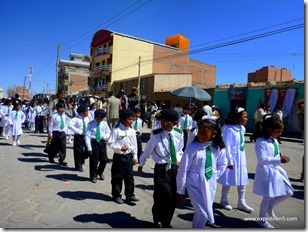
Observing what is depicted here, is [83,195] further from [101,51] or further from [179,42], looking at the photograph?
[179,42]

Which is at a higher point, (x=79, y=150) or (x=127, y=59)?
(x=127, y=59)

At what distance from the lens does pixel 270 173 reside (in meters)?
3.83

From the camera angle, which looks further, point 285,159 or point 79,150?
point 79,150

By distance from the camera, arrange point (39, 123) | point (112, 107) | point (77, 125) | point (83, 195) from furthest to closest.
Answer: point (39, 123) < point (112, 107) < point (77, 125) < point (83, 195)

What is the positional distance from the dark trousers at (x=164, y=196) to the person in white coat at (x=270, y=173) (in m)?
1.18

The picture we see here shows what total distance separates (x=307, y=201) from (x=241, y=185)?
0.96m

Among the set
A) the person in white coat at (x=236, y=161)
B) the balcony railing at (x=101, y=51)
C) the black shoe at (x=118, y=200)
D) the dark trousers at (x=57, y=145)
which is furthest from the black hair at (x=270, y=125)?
the balcony railing at (x=101, y=51)

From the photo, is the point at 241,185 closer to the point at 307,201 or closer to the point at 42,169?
the point at 307,201

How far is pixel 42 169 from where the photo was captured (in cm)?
671

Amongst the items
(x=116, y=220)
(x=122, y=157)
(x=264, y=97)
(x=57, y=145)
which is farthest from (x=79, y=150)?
(x=264, y=97)

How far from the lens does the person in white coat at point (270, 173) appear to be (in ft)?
12.4

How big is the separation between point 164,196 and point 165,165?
392mm

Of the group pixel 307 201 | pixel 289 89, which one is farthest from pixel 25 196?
pixel 289 89

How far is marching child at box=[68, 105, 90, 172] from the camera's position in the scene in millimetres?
6793
